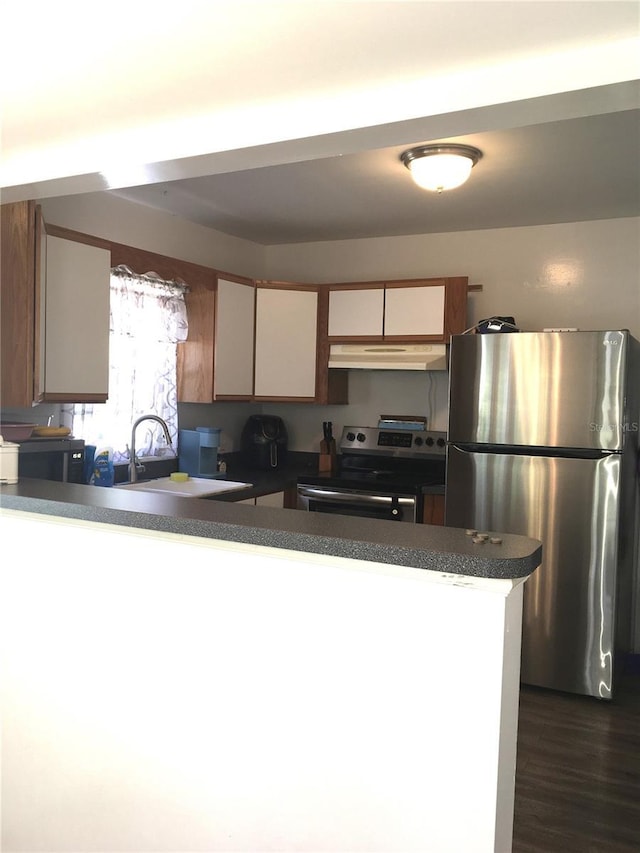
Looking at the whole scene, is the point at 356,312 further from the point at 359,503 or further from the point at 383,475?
the point at 359,503

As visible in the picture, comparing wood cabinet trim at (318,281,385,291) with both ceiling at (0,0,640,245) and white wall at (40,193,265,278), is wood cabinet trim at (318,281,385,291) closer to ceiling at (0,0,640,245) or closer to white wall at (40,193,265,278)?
white wall at (40,193,265,278)

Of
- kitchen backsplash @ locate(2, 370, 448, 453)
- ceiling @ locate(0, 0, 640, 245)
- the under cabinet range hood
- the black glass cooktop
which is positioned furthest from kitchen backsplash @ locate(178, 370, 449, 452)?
ceiling @ locate(0, 0, 640, 245)

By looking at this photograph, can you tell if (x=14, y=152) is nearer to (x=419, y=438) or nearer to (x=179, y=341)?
(x=179, y=341)

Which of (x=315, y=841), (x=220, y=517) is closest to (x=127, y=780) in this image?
(x=315, y=841)

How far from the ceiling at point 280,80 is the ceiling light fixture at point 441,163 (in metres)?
0.39

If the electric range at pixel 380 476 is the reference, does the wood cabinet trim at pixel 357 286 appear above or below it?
above

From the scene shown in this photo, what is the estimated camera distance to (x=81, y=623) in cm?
201

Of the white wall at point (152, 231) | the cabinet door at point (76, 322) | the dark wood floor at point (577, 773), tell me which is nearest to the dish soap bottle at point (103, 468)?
the cabinet door at point (76, 322)

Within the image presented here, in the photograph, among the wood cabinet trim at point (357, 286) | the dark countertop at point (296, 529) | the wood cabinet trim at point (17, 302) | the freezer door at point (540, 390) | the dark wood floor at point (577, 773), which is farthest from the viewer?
the wood cabinet trim at point (357, 286)

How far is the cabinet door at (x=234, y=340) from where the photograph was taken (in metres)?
4.10

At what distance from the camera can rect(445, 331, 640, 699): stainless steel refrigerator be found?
3.33m

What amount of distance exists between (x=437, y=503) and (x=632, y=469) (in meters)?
0.98

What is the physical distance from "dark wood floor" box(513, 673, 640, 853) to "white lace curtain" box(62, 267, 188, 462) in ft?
7.59

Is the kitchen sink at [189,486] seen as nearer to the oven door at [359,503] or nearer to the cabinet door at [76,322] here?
the oven door at [359,503]
